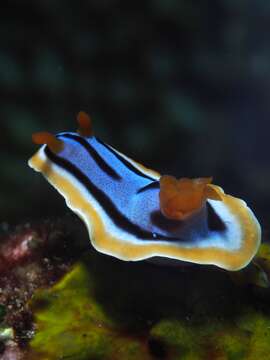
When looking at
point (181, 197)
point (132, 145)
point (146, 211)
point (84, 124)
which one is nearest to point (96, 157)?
point (84, 124)

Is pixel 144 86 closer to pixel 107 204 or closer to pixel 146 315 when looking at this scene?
pixel 107 204

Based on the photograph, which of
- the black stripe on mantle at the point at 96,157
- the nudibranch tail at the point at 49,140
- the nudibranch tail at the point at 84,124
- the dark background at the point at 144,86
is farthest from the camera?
the dark background at the point at 144,86

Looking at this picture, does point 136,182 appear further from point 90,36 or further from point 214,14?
point 214,14

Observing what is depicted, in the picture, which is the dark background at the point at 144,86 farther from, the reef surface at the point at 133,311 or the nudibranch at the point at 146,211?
the reef surface at the point at 133,311

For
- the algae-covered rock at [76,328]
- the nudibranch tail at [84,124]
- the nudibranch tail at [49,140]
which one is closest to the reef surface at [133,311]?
the algae-covered rock at [76,328]

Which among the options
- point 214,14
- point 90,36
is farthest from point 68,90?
point 214,14

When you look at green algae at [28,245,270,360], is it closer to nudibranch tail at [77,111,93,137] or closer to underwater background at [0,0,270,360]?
underwater background at [0,0,270,360]

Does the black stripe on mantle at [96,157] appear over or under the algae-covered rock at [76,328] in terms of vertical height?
over
